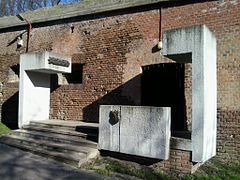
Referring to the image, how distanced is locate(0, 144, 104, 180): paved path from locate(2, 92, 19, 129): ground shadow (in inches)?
214

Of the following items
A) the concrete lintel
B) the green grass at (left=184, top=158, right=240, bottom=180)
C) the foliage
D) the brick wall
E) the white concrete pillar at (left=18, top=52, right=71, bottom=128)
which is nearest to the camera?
the green grass at (left=184, top=158, right=240, bottom=180)

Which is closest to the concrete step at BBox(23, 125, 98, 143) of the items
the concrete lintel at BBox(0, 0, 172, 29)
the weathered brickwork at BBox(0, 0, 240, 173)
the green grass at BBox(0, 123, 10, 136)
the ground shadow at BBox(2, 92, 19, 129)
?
the green grass at BBox(0, 123, 10, 136)

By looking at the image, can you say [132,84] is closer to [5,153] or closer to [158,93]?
[158,93]

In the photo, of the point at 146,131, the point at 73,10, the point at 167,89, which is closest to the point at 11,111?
the point at 73,10

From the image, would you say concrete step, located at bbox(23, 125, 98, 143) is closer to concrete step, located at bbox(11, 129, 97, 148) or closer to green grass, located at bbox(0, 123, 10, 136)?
concrete step, located at bbox(11, 129, 97, 148)

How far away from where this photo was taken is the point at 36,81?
39.5ft

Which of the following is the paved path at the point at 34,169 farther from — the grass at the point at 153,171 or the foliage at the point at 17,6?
the foliage at the point at 17,6

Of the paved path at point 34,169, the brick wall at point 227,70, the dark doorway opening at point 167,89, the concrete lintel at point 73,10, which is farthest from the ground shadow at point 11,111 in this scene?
the brick wall at point 227,70

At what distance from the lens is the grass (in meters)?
7.32

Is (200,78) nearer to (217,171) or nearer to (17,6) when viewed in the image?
(217,171)

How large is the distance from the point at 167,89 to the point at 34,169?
5.25 meters

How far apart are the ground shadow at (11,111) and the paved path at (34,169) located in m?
5.44

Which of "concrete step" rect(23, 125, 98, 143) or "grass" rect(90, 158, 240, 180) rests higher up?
"concrete step" rect(23, 125, 98, 143)

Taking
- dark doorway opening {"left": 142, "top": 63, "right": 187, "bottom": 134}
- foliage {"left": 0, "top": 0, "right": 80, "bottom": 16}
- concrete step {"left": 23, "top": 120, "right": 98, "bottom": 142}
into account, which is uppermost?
foliage {"left": 0, "top": 0, "right": 80, "bottom": 16}
